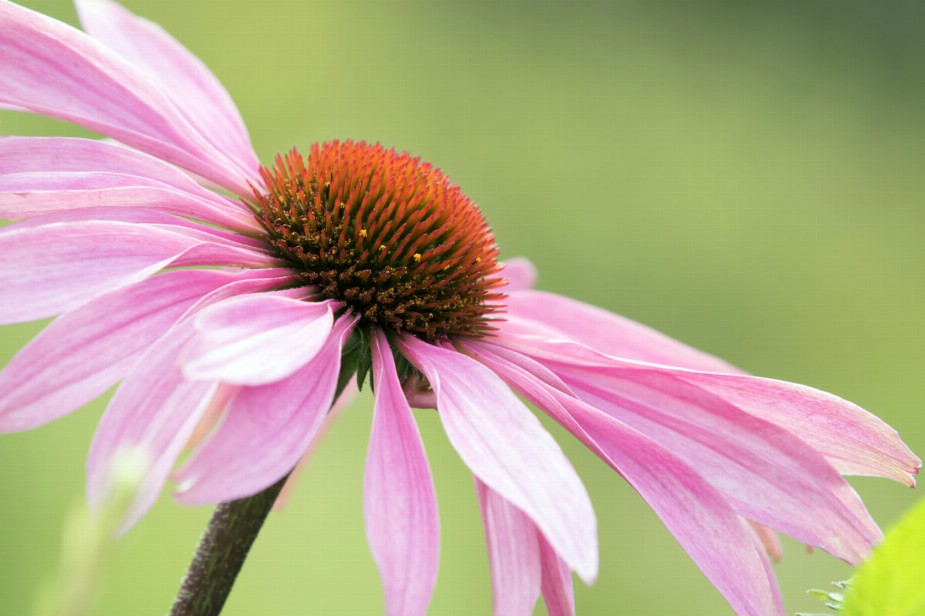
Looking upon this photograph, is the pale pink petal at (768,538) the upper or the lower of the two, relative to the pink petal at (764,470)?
lower

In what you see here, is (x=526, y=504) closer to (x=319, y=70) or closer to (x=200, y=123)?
(x=200, y=123)

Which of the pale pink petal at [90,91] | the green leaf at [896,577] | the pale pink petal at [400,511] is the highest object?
the pale pink petal at [90,91]

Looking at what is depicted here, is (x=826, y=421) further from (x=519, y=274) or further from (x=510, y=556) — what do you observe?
(x=519, y=274)

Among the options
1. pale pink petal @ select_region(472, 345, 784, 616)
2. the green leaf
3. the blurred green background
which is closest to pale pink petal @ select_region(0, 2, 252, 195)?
pale pink petal @ select_region(472, 345, 784, 616)

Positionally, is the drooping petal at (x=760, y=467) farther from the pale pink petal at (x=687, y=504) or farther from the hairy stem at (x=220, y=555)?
the hairy stem at (x=220, y=555)

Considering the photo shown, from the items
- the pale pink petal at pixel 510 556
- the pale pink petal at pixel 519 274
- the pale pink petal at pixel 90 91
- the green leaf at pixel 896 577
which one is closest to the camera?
the green leaf at pixel 896 577

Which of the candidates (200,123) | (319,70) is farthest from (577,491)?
(319,70)

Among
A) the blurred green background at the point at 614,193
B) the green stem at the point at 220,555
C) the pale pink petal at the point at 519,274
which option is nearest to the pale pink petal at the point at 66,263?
the green stem at the point at 220,555
